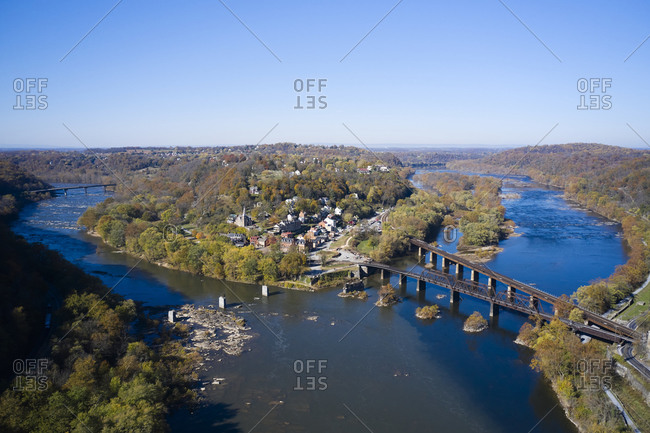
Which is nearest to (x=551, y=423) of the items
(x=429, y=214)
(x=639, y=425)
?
(x=639, y=425)

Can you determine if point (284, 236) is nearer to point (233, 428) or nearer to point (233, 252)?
point (233, 252)

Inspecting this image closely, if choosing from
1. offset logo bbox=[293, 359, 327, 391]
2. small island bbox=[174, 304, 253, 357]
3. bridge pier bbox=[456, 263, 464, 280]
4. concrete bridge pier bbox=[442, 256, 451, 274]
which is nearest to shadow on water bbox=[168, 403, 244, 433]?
offset logo bbox=[293, 359, 327, 391]

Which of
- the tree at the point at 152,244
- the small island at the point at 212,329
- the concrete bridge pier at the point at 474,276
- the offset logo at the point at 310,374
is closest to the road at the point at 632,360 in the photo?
the offset logo at the point at 310,374

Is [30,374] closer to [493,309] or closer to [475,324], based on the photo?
[475,324]

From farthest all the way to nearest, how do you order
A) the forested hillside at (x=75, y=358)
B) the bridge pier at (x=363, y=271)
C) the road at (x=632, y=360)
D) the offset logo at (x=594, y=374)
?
the bridge pier at (x=363, y=271), the road at (x=632, y=360), the offset logo at (x=594, y=374), the forested hillside at (x=75, y=358)

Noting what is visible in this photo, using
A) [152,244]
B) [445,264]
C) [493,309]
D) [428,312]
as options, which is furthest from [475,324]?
[152,244]

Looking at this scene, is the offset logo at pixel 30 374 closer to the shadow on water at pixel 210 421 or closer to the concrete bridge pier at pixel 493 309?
the shadow on water at pixel 210 421
